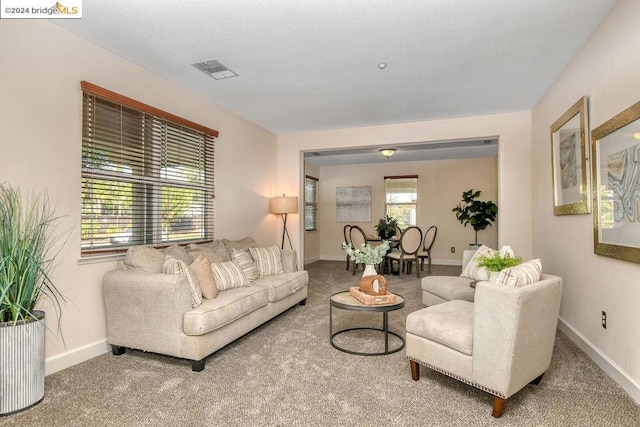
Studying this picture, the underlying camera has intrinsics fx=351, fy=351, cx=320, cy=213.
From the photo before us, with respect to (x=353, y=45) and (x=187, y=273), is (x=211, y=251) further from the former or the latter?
(x=353, y=45)

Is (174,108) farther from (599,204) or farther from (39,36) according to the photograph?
(599,204)

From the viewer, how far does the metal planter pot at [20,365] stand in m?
1.97

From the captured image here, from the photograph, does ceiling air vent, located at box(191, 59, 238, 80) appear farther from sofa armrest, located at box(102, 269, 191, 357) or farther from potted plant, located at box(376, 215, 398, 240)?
potted plant, located at box(376, 215, 398, 240)

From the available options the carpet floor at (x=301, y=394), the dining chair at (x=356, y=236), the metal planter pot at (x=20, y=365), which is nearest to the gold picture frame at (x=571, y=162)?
the carpet floor at (x=301, y=394)

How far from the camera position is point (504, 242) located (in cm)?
473

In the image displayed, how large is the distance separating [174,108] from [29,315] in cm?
238

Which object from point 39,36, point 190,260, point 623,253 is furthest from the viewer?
point 190,260

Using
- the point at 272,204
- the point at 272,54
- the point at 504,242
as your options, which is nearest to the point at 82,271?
the point at 272,54

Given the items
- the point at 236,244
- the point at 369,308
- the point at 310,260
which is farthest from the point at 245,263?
the point at 310,260

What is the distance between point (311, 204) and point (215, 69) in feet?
18.4

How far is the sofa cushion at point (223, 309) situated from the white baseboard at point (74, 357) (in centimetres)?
92

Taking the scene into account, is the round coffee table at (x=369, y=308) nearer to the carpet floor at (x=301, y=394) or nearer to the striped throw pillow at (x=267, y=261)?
the carpet floor at (x=301, y=394)

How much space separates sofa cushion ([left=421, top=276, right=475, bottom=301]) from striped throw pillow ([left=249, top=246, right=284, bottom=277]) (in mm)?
1753

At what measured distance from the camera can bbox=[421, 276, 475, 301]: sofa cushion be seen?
11.6ft
